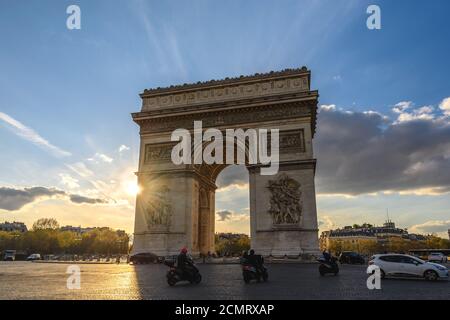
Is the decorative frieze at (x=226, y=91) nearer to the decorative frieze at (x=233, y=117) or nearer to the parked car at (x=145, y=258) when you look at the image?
the decorative frieze at (x=233, y=117)

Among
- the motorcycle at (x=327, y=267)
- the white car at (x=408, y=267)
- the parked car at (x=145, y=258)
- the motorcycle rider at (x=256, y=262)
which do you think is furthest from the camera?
the parked car at (x=145, y=258)

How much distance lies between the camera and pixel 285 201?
22.0 m

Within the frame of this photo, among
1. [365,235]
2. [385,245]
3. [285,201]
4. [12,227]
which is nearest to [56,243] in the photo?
[12,227]

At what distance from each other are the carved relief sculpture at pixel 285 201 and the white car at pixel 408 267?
8.31 meters

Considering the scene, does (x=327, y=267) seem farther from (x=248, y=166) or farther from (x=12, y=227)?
(x=12, y=227)

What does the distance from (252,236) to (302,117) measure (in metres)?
8.16

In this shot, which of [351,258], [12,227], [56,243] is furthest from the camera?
[12,227]

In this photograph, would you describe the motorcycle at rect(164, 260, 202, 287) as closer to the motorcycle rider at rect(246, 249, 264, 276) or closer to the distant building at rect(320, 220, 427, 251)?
the motorcycle rider at rect(246, 249, 264, 276)

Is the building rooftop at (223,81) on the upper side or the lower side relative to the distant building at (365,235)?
upper

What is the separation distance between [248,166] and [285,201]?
3.43 meters

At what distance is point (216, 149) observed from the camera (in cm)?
2650

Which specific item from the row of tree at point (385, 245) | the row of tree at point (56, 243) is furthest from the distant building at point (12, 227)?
the row of tree at point (385, 245)

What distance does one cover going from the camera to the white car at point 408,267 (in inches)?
485
